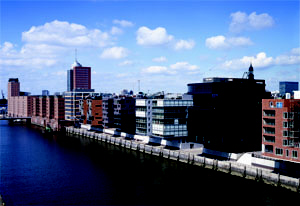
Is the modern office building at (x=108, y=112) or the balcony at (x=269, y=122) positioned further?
the modern office building at (x=108, y=112)

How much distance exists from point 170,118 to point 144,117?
14391 mm


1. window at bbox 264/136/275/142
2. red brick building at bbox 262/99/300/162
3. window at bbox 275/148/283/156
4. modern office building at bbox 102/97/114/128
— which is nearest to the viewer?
red brick building at bbox 262/99/300/162

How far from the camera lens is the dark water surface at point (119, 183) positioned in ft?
226

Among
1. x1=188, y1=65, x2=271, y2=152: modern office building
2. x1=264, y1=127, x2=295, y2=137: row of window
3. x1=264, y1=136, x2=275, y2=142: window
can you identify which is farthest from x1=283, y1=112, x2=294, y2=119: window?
x1=188, y1=65, x2=271, y2=152: modern office building

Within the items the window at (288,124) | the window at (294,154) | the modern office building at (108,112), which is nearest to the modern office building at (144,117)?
the modern office building at (108,112)

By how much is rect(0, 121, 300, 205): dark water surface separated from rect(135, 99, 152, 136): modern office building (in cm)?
1152

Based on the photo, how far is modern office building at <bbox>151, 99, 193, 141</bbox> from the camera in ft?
374

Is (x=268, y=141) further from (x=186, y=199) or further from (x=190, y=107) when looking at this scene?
(x=190, y=107)

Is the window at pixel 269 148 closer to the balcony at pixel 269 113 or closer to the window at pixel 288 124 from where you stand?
the window at pixel 288 124

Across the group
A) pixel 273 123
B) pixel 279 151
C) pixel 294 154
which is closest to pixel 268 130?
pixel 273 123

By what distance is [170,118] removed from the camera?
379ft

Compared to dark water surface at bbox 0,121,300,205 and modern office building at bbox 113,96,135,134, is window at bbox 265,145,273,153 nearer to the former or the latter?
dark water surface at bbox 0,121,300,205

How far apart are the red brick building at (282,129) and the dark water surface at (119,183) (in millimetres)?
8946

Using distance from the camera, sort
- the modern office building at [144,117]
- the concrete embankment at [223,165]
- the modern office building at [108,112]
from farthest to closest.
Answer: the modern office building at [108,112] < the modern office building at [144,117] < the concrete embankment at [223,165]
